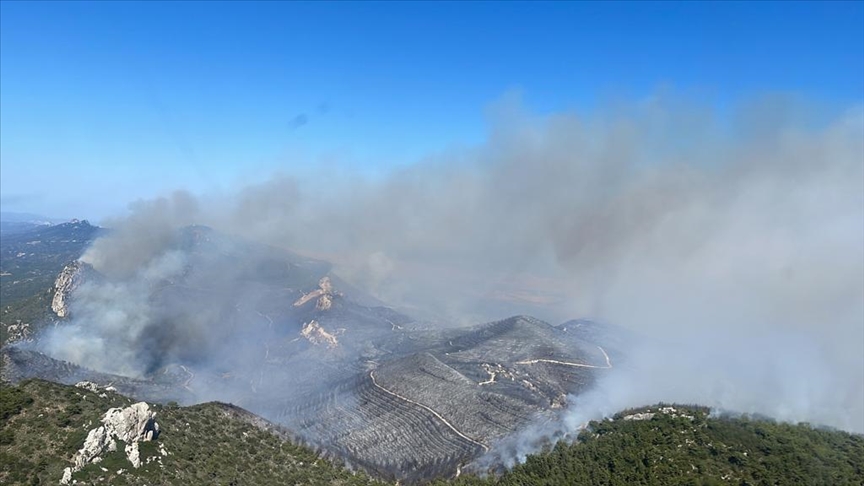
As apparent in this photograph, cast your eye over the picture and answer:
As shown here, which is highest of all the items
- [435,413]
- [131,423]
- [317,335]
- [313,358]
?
[317,335]

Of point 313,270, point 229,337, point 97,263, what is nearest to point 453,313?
point 313,270

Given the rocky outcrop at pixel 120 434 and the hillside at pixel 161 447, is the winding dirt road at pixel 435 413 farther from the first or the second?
the rocky outcrop at pixel 120 434

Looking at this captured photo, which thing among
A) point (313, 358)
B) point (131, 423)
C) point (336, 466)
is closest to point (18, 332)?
point (313, 358)

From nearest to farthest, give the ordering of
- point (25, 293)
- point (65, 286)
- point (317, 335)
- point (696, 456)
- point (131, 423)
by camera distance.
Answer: point (131, 423)
point (696, 456)
point (317, 335)
point (65, 286)
point (25, 293)

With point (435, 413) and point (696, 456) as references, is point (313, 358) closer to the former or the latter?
point (435, 413)

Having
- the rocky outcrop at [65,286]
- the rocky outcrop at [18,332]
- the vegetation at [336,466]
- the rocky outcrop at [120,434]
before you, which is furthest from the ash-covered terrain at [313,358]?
the rocky outcrop at [120,434]

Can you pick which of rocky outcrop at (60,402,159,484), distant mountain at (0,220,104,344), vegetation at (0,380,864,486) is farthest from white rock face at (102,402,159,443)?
distant mountain at (0,220,104,344)
